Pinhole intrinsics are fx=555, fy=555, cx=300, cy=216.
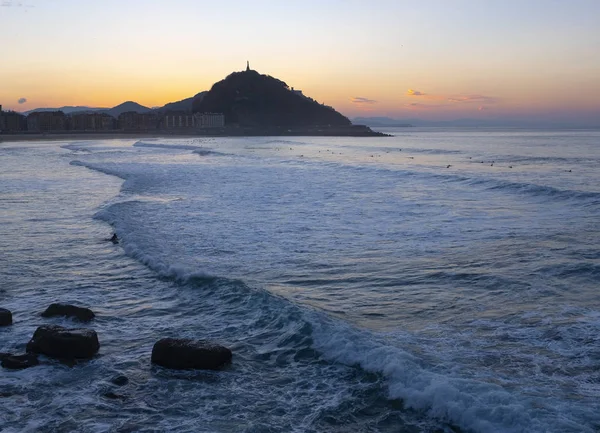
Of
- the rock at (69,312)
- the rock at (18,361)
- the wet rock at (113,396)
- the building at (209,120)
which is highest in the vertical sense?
the building at (209,120)

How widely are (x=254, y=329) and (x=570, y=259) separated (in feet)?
22.8

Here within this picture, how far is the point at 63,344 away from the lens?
6812 mm

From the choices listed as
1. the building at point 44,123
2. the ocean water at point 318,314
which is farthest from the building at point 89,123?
the ocean water at point 318,314

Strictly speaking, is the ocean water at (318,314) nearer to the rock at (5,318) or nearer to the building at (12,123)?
the rock at (5,318)

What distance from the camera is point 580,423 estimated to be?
509 centimetres

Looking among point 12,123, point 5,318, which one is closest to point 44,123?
point 12,123

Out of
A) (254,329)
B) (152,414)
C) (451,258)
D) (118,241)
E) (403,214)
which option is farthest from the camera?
(403,214)

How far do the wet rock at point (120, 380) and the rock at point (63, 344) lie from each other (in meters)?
0.87

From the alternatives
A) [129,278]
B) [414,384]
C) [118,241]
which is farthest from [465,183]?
[414,384]

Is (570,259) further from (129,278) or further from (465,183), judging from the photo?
(465,183)

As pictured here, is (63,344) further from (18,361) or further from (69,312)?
(69,312)

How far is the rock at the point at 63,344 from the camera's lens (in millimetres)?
6797

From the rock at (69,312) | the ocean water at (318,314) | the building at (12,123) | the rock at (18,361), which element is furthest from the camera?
the building at (12,123)

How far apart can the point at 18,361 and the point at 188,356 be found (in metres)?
1.99
